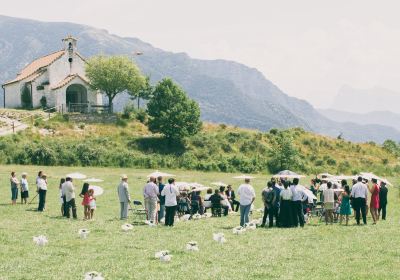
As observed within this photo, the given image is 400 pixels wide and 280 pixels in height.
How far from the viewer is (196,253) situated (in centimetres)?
1780

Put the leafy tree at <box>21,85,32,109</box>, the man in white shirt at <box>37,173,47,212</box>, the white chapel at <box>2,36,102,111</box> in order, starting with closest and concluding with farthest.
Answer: the man in white shirt at <box>37,173,47,212</box> → the white chapel at <box>2,36,102,111</box> → the leafy tree at <box>21,85,32,109</box>

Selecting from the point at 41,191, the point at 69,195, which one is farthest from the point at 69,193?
the point at 41,191

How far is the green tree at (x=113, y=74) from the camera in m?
78.7

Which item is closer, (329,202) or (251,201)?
(251,201)

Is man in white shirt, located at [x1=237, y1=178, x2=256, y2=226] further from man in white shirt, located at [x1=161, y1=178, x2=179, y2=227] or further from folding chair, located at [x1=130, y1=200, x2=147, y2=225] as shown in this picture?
folding chair, located at [x1=130, y1=200, x2=147, y2=225]

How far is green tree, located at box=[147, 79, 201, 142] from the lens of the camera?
71438 millimetres

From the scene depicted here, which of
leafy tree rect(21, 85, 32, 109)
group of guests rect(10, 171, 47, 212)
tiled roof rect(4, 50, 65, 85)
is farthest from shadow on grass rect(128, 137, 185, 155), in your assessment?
group of guests rect(10, 171, 47, 212)

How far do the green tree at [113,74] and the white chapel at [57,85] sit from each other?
134 inches

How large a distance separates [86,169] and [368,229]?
3703cm

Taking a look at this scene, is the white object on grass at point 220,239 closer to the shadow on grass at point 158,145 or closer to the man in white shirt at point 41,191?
the man in white shirt at point 41,191

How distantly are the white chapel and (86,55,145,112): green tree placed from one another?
3393 millimetres

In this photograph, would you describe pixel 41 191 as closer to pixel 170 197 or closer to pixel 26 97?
pixel 170 197

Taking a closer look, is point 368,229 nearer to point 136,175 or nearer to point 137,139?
point 136,175

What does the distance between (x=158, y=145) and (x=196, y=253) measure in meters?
54.7
